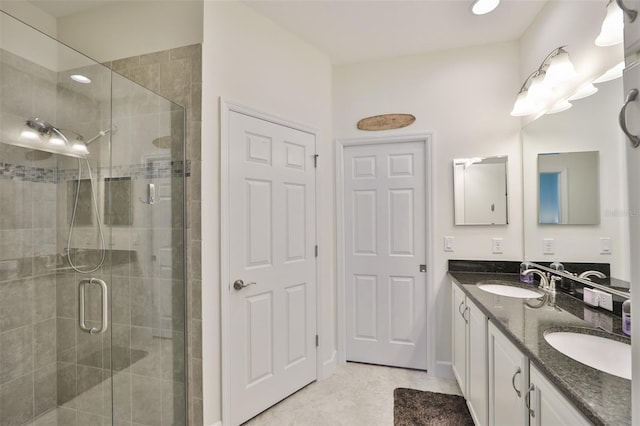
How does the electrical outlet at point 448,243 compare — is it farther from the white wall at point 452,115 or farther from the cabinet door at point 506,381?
the cabinet door at point 506,381

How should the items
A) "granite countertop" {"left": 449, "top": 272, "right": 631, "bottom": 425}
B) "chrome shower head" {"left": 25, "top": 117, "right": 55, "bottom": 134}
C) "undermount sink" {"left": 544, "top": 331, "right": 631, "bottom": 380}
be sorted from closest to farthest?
"granite countertop" {"left": 449, "top": 272, "right": 631, "bottom": 425} < "undermount sink" {"left": 544, "top": 331, "right": 631, "bottom": 380} < "chrome shower head" {"left": 25, "top": 117, "right": 55, "bottom": 134}

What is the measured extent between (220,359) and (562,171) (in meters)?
2.48

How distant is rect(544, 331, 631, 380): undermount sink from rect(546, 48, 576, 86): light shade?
4.83ft

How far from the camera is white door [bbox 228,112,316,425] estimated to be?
2.01 meters

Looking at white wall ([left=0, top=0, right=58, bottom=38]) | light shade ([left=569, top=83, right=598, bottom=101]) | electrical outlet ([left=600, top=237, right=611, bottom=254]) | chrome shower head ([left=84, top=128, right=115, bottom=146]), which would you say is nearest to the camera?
electrical outlet ([left=600, top=237, right=611, bottom=254])

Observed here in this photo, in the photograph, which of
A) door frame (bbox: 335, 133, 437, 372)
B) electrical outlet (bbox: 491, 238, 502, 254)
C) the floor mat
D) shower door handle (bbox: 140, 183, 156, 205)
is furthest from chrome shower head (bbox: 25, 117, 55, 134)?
electrical outlet (bbox: 491, 238, 502, 254)

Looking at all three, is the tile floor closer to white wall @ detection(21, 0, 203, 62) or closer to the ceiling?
white wall @ detection(21, 0, 203, 62)

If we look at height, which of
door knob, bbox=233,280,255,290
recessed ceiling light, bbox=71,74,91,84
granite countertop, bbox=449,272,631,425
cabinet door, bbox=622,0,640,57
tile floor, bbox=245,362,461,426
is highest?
recessed ceiling light, bbox=71,74,91,84

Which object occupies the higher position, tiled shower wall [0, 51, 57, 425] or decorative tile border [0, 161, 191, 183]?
decorative tile border [0, 161, 191, 183]

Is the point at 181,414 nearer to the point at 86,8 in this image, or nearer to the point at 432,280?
the point at 432,280

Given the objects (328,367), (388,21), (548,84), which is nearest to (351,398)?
(328,367)

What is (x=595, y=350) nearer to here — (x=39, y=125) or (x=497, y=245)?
(x=497, y=245)

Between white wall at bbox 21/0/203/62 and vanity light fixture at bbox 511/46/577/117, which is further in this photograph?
white wall at bbox 21/0/203/62

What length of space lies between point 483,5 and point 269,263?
2.27 meters
